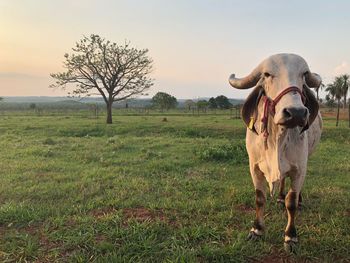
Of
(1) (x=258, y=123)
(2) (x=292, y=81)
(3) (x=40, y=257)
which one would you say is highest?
(2) (x=292, y=81)

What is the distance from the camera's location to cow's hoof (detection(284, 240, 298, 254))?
401 centimetres

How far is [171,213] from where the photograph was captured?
16.9 ft

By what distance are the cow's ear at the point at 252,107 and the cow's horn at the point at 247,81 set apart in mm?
130

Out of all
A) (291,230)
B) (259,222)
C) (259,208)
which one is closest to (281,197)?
(259,208)

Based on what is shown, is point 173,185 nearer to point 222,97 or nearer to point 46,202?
point 46,202

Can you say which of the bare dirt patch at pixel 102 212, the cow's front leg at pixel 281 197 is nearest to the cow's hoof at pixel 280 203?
the cow's front leg at pixel 281 197

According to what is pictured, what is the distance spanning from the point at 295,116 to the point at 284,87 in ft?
1.52

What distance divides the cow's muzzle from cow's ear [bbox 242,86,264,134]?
0.94 meters

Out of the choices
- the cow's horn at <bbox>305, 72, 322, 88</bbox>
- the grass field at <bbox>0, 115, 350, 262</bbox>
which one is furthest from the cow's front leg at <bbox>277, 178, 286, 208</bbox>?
the cow's horn at <bbox>305, 72, 322, 88</bbox>

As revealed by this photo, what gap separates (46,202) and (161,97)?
57853mm

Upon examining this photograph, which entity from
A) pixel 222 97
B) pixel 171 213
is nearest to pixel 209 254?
pixel 171 213

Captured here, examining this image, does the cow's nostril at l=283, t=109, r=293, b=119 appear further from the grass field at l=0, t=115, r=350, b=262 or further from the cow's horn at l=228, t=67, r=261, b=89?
the grass field at l=0, t=115, r=350, b=262

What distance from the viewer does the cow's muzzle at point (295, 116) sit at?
2930mm

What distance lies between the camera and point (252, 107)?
4.19 m
